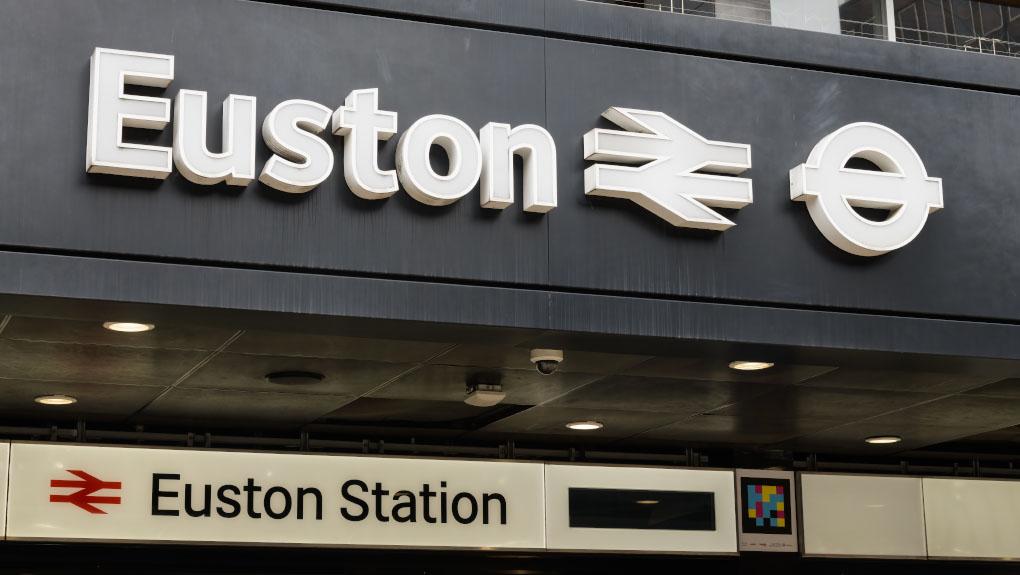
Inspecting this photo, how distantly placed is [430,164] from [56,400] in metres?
3.39

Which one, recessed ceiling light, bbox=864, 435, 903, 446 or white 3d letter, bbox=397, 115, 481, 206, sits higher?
white 3d letter, bbox=397, 115, 481, 206

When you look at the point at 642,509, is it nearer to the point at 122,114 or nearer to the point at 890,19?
the point at 890,19

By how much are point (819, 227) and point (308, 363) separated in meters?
2.84

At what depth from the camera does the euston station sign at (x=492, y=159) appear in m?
6.17

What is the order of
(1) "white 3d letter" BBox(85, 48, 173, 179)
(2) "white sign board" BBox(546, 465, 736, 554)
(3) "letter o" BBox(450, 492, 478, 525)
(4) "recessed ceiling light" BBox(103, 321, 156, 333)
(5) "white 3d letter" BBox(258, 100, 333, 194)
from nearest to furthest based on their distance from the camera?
(1) "white 3d letter" BBox(85, 48, 173, 179) < (5) "white 3d letter" BBox(258, 100, 333, 194) < (4) "recessed ceiling light" BBox(103, 321, 156, 333) < (3) "letter o" BBox(450, 492, 478, 525) < (2) "white sign board" BBox(546, 465, 736, 554)

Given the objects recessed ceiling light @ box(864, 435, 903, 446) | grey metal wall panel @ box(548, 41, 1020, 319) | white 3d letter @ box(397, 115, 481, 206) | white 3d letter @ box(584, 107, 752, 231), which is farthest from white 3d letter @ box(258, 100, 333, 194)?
recessed ceiling light @ box(864, 435, 903, 446)

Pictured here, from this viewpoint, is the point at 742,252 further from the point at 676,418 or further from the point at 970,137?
the point at 676,418

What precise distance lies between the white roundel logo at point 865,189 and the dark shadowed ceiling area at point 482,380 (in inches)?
25.0

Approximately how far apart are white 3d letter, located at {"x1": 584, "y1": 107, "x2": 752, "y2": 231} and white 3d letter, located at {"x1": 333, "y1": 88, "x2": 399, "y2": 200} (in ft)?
3.31

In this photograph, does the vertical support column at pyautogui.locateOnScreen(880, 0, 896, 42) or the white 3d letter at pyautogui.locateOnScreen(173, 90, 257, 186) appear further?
the vertical support column at pyautogui.locateOnScreen(880, 0, 896, 42)

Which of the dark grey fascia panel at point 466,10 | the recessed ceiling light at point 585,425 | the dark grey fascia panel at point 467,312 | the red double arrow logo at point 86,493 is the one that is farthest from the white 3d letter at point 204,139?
the recessed ceiling light at point 585,425

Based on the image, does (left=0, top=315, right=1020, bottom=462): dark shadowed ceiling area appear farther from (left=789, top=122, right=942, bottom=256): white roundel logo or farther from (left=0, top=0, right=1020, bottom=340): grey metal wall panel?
(left=789, top=122, right=942, bottom=256): white roundel logo

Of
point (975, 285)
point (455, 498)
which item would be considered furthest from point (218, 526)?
point (975, 285)

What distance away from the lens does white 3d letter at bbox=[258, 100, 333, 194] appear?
20.8 feet
